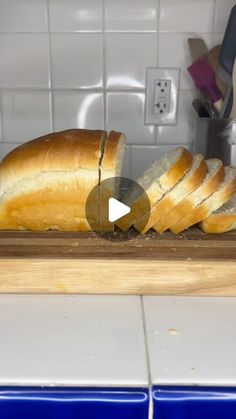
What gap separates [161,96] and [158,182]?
1.55 feet

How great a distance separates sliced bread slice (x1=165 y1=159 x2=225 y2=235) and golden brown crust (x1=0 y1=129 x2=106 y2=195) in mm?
153

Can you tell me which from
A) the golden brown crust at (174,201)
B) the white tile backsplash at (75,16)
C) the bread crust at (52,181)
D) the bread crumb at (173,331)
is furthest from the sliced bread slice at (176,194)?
the white tile backsplash at (75,16)

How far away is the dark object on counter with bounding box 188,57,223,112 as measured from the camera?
1047 millimetres

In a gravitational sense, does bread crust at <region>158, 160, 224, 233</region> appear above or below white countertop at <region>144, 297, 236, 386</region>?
above

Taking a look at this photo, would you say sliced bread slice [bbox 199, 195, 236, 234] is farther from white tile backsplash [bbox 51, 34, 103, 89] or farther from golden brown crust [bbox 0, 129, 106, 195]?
white tile backsplash [bbox 51, 34, 103, 89]

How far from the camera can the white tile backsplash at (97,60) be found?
1084mm

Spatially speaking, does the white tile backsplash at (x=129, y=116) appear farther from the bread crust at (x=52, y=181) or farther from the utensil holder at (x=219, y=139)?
the bread crust at (x=52, y=181)

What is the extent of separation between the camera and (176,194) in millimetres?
733

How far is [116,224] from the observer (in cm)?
79

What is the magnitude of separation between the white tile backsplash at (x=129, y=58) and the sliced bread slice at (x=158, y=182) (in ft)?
1.28

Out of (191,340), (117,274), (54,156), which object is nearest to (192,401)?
(191,340)

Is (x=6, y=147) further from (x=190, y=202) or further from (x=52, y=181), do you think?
(x=190, y=202)

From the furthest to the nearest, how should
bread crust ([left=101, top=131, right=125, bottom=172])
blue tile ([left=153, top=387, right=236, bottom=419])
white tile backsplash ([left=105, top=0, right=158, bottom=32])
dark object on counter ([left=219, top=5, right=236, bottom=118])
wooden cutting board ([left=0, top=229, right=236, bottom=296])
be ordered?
1. white tile backsplash ([left=105, top=0, right=158, bottom=32])
2. dark object on counter ([left=219, top=5, right=236, bottom=118])
3. bread crust ([left=101, top=131, right=125, bottom=172])
4. wooden cutting board ([left=0, top=229, right=236, bottom=296])
5. blue tile ([left=153, top=387, right=236, bottom=419])

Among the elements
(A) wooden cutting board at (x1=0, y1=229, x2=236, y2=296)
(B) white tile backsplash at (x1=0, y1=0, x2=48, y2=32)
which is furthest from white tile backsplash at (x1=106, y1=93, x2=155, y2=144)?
(A) wooden cutting board at (x1=0, y1=229, x2=236, y2=296)
